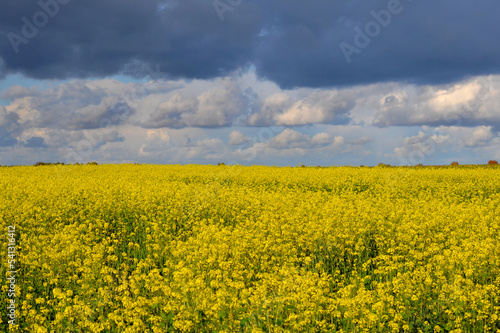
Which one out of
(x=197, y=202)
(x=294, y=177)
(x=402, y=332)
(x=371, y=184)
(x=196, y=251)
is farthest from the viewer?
(x=294, y=177)

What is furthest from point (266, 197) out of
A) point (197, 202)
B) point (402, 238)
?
point (402, 238)

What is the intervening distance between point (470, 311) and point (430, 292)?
916 millimetres

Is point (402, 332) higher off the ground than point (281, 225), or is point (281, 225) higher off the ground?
point (281, 225)

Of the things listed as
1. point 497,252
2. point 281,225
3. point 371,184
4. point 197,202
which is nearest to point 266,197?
point 197,202

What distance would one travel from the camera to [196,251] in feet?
29.2

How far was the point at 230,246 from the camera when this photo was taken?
9523 millimetres

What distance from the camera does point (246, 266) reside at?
29.5 ft

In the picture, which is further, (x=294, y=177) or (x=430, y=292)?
(x=294, y=177)

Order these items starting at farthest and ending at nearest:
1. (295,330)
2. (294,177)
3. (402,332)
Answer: (294,177), (402,332), (295,330)

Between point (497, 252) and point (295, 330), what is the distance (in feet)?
20.1

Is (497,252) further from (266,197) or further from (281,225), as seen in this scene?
(266,197)

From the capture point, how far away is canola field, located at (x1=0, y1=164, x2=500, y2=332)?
6250 mm

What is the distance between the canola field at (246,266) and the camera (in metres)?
Result: 6.25

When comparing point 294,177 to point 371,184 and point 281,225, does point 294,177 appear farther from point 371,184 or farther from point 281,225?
point 281,225
